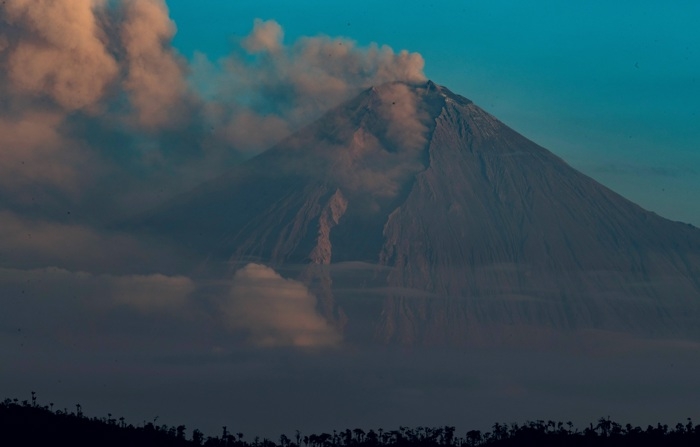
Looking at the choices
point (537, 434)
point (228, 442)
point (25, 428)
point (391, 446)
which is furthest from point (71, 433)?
point (537, 434)

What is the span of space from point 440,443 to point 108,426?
45264 mm

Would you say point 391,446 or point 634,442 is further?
point 391,446

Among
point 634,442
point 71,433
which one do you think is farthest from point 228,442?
point 634,442

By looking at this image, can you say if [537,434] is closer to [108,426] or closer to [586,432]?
[586,432]

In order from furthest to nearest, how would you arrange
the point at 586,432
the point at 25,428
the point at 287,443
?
the point at 287,443, the point at 586,432, the point at 25,428

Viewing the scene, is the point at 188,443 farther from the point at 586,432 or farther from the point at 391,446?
the point at 586,432

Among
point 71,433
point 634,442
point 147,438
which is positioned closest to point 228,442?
point 147,438

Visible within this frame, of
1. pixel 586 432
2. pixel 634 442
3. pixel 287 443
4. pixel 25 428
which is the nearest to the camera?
pixel 25 428

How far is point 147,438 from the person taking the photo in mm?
170375

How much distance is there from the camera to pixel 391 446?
188 metres

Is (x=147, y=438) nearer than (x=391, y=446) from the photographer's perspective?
Yes

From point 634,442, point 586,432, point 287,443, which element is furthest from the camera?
point 287,443

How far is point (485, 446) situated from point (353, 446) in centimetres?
1678

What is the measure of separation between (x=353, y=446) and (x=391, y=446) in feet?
17.0
